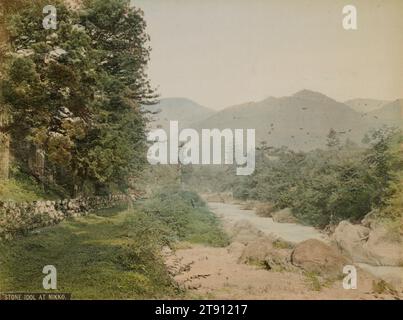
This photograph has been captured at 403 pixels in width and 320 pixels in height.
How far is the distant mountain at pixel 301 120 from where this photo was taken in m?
5.22

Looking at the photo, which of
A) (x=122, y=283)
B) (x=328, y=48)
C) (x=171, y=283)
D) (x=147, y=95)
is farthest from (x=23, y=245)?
(x=328, y=48)

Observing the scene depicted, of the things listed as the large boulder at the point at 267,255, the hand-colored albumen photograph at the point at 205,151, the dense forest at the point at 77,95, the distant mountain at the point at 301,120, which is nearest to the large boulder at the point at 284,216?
the hand-colored albumen photograph at the point at 205,151

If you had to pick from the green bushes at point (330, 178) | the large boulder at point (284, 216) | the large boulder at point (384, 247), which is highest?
the green bushes at point (330, 178)

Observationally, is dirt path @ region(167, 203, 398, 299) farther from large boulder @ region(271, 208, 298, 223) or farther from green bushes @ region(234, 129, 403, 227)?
green bushes @ region(234, 129, 403, 227)

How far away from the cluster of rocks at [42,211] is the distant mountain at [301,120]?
1703 millimetres

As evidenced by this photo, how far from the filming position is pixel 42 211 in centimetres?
530

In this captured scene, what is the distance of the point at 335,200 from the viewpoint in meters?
5.25

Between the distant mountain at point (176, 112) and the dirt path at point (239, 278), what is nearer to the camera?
the dirt path at point (239, 278)

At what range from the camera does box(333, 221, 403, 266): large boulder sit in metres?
5.16

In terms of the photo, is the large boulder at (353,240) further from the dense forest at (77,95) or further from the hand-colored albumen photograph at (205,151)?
the dense forest at (77,95)

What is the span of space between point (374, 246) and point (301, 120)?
1.57 meters

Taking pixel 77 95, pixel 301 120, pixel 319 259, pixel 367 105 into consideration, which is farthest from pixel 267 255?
pixel 77 95

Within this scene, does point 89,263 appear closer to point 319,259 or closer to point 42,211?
point 42,211
